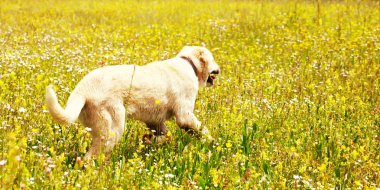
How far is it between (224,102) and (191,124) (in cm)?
142

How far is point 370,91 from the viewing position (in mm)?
7730

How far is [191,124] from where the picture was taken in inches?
221

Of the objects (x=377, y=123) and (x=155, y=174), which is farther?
(x=377, y=123)

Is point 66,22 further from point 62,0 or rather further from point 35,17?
point 62,0

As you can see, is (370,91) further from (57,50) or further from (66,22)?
(66,22)

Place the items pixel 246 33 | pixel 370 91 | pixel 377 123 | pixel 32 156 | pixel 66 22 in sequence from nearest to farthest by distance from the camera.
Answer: pixel 32 156 < pixel 377 123 < pixel 370 91 < pixel 246 33 < pixel 66 22

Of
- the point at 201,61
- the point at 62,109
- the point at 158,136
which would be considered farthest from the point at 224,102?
the point at 62,109

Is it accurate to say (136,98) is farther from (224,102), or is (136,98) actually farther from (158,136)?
(224,102)

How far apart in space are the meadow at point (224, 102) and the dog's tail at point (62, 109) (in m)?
0.26

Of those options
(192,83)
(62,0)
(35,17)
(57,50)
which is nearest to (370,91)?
(192,83)

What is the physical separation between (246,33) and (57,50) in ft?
14.4

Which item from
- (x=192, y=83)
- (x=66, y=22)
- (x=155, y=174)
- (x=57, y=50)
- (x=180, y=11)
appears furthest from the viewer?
(x=180, y=11)

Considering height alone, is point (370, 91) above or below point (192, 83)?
below

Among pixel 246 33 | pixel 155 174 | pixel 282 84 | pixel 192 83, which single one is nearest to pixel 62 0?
pixel 246 33
